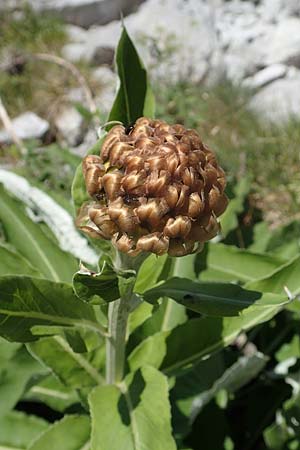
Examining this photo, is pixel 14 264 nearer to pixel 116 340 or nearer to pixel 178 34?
pixel 116 340

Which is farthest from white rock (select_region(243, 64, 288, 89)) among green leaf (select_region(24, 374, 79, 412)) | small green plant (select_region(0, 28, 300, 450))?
green leaf (select_region(24, 374, 79, 412))

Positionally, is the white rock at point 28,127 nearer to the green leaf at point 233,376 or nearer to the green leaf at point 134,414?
the green leaf at point 233,376

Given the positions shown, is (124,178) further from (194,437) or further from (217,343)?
(194,437)

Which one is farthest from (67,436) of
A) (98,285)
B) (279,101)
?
(279,101)

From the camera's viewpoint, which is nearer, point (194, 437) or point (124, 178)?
point (124, 178)

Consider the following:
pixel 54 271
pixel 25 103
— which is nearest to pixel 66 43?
pixel 25 103

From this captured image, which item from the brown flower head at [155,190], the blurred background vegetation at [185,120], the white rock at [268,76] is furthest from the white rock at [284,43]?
the brown flower head at [155,190]

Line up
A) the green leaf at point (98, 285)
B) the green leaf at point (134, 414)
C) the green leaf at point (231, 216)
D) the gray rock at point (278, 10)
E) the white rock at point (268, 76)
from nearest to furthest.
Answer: the green leaf at point (98, 285) < the green leaf at point (134, 414) < the green leaf at point (231, 216) < the white rock at point (268, 76) < the gray rock at point (278, 10)
